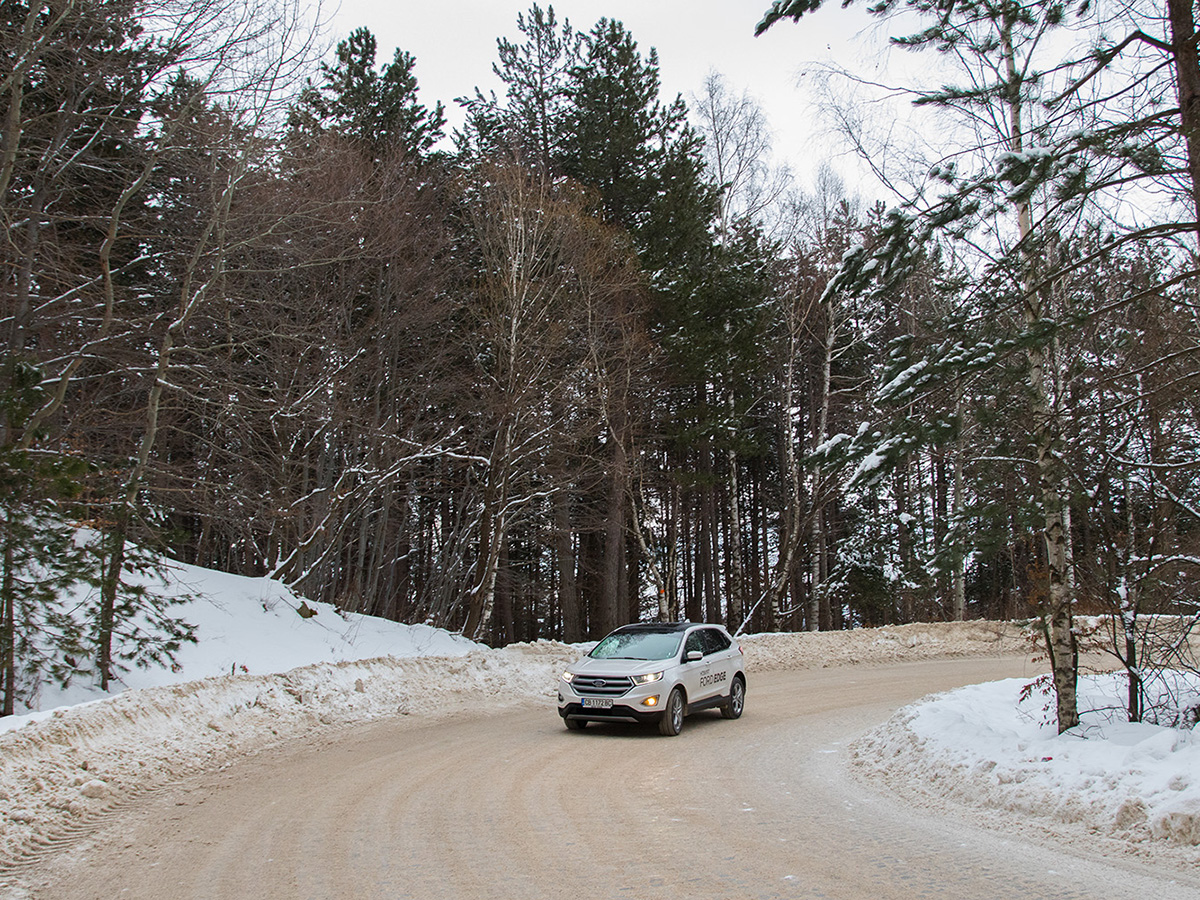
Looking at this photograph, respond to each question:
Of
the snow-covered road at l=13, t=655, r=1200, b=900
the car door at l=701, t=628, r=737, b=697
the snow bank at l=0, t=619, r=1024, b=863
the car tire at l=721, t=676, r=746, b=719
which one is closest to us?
the snow-covered road at l=13, t=655, r=1200, b=900

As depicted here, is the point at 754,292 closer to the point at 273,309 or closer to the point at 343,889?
the point at 273,309

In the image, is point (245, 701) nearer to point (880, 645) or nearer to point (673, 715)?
point (673, 715)

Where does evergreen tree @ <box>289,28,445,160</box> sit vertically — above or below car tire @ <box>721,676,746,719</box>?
above

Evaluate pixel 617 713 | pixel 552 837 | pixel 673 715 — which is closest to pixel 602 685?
pixel 617 713

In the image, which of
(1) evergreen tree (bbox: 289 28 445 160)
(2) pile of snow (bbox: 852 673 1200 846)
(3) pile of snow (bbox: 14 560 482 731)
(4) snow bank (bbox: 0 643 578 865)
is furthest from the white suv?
(1) evergreen tree (bbox: 289 28 445 160)

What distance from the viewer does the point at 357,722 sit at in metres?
13.4

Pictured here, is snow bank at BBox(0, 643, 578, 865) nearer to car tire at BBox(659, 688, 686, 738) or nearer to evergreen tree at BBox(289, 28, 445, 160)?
car tire at BBox(659, 688, 686, 738)

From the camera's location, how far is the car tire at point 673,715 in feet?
40.0

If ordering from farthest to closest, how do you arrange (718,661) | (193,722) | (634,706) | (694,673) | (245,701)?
(718,661), (694,673), (245,701), (634,706), (193,722)

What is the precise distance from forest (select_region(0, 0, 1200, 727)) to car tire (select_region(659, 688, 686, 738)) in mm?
3919

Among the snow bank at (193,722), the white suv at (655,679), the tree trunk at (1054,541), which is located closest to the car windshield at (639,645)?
the white suv at (655,679)

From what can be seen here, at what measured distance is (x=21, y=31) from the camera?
11.1 meters

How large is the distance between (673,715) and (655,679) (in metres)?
0.61

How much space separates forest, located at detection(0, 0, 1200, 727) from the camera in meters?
8.00
